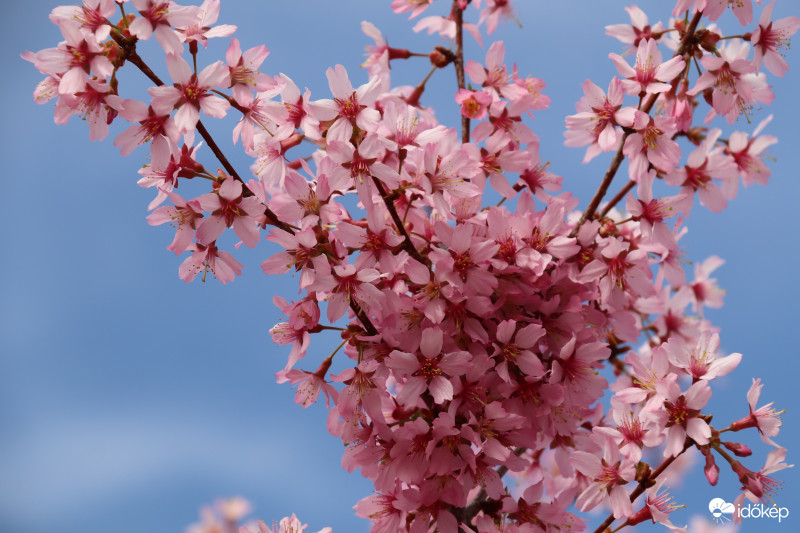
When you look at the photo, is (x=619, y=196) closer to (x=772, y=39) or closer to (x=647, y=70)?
(x=647, y=70)

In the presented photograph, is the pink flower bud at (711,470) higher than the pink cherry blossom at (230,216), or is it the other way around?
the pink cherry blossom at (230,216)

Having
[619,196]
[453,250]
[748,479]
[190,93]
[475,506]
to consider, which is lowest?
[748,479]

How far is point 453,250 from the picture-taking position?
6.74 feet

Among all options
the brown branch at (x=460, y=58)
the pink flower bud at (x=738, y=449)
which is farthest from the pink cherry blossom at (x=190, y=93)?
the pink flower bud at (x=738, y=449)

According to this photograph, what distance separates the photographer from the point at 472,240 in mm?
2080

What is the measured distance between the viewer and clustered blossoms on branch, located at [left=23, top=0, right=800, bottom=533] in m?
1.94

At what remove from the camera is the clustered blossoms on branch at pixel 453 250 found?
1936 mm

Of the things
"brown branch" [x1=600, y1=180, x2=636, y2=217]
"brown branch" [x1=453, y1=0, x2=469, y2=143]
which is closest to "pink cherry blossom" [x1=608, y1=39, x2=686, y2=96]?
"brown branch" [x1=600, y1=180, x2=636, y2=217]

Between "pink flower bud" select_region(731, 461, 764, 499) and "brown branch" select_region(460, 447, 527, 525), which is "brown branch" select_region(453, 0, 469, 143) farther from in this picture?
"pink flower bud" select_region(731, 461, 764, 499)

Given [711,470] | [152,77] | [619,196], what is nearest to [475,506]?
[711,470]

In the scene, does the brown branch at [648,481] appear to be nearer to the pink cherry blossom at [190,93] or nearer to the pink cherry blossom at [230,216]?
the pink cherry blossom at [230,216]

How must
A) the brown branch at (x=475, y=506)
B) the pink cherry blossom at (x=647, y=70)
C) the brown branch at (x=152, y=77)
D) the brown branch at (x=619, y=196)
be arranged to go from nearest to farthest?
1. the brown branch at (x=152, y=77)
2. the pink cherry blossom at (x=647, y=70)
3. the brown branch at (x=475, y=506)
4. the brown branch at (x=619, y=196)

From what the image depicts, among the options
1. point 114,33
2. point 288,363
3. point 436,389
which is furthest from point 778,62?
point 114,33

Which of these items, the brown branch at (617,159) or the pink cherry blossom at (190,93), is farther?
the brown branch at (617,159)
